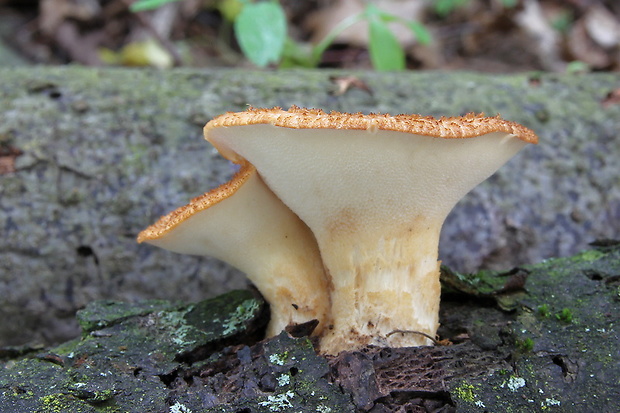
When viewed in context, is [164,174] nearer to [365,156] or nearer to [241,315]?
[241,315]

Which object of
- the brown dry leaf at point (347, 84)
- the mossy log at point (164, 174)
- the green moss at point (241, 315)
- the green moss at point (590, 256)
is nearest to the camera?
the green moss at point (241, 315)

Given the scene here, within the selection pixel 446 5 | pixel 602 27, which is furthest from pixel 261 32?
pixel 602 27

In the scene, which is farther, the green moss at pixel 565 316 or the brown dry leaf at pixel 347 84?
the brown dry leaf at pixel 347 84

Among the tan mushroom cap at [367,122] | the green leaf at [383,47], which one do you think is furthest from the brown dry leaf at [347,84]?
the tan mushroom cap at [367,122]

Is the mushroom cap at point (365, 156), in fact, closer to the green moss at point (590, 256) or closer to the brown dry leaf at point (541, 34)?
the green moss at point (590, 256)

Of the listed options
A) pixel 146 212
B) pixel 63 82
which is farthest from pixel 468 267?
pixel 63 82

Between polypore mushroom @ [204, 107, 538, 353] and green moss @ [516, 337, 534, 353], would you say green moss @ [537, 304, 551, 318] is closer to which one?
green moss @ [516, 337, 534, 353]

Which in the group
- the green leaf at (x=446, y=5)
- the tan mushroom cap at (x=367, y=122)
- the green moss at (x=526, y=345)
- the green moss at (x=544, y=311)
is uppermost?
the tan mushroom cap at (x=367, y=122)
